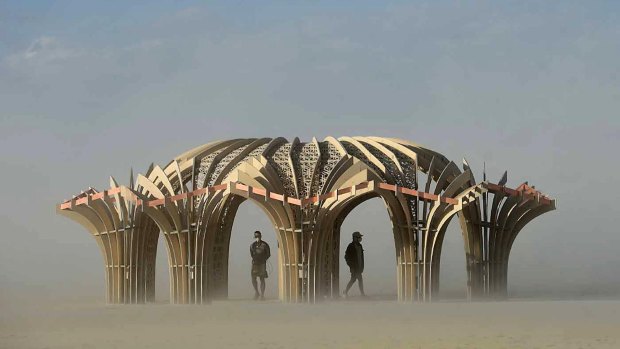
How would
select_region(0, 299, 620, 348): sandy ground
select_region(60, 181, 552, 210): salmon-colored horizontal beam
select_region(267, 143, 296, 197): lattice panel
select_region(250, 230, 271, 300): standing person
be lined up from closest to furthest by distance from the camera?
select_region(0, 299, 620, 348): sandy ground → select_region(60, 181, 552, 210): salmon-colored horizontal beam → select_region(267, 143, 296, 197): lattice panel → select_region(250, 230, 271, 300): standing person

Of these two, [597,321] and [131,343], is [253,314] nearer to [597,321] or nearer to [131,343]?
[131,343]

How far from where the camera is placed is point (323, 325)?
2827 centimetres

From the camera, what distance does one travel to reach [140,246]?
39.0m

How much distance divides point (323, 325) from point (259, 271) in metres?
11.0

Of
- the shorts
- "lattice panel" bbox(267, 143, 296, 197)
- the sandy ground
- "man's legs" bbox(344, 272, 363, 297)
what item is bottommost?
the sandy ground

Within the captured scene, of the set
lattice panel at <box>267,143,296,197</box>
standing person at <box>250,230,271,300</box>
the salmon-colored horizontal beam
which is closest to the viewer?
the salmon-colored horizontal beam

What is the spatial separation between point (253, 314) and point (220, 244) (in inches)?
301

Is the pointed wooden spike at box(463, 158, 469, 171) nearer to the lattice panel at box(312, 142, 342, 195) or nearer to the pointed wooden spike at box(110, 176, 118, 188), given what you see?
the lattice panel at box(312, 142, 342, 195)

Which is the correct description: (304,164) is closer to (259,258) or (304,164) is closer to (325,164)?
(325,164)

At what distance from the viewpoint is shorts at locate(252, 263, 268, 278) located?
39.0 m

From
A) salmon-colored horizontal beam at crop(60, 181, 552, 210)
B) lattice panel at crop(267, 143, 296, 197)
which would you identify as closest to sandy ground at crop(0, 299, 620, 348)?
salmon-colored horizontal beam at crop(60, 181, 552, 210)

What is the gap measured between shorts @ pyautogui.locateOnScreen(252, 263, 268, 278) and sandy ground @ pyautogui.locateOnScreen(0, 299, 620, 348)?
3805 mm

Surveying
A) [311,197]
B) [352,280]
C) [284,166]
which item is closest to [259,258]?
[352,280]

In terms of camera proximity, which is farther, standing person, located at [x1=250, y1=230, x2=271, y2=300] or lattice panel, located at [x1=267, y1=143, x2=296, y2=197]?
standing person, located at [x1=250, y1=230, x2=271, y2=300]
